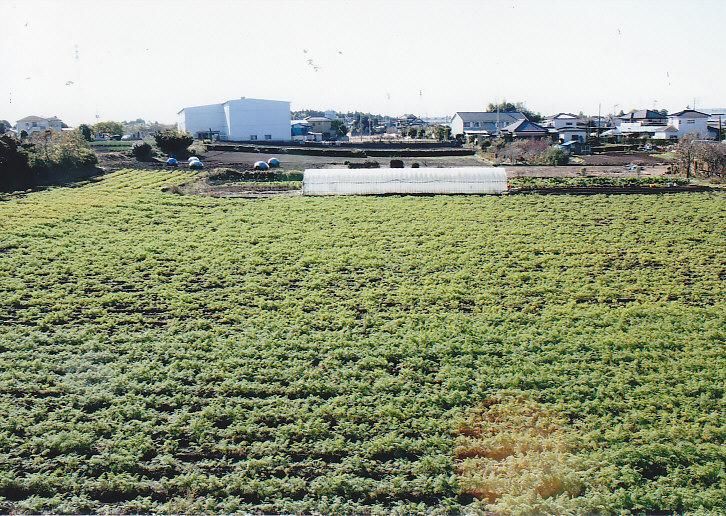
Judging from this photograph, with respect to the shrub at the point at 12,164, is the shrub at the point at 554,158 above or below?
below

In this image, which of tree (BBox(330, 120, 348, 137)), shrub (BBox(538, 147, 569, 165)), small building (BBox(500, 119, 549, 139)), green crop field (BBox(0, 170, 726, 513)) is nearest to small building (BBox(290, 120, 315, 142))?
tree (BBox(330, 120, 348, 137))

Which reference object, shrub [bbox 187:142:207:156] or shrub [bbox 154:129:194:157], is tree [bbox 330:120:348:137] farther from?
shrub [bbox 154:129:194:157]

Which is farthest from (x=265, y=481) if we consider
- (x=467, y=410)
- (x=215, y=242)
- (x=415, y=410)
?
(x=215, y=242)

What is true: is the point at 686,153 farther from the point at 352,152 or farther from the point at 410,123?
the point at 410,123

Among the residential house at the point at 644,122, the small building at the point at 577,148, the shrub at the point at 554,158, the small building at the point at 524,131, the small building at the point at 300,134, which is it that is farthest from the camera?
the residential house at the point at 644,122

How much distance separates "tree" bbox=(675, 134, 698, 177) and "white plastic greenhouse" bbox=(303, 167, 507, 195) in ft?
38.3

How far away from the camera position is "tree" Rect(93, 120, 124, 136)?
70688 mm

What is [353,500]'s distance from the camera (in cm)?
632

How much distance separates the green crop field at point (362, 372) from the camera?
6473 mm

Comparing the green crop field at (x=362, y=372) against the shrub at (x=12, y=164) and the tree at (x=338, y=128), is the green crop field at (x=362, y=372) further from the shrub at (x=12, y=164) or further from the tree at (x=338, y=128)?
the tree at (x=338, y=128)

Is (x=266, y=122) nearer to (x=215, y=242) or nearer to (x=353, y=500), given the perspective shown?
(x=215, y=242)

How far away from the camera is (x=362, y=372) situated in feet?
29.7

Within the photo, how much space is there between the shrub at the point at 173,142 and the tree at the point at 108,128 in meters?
32.6

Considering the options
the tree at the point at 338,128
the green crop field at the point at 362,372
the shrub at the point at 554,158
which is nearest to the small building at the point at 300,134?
the tree at the point at 338,128
